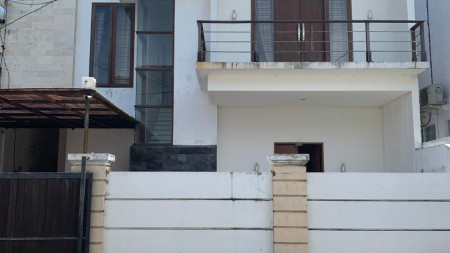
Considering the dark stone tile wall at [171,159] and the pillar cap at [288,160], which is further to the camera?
the dark stone tile wall at [171,159]

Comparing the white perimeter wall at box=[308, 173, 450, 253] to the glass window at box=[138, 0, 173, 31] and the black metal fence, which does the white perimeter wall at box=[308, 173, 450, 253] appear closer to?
the black metal fence

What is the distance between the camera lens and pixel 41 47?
1078cm

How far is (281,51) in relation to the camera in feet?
32.2

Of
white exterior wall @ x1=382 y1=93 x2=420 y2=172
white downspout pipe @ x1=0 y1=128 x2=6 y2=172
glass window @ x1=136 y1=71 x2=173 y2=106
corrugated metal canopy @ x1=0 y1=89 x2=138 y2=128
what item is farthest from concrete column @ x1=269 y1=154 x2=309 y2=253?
white downspout pipe @ x1=0 y1=128 x2=6 y2=172

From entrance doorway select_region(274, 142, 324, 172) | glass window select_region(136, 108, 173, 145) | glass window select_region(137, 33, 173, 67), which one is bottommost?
entrance doorway select_region(274, 142, 324, 172)

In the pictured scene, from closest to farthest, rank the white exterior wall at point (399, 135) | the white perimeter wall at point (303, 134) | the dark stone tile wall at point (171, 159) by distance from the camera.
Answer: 1. the white exterior wall at point (399, 135)
2. the dark stone tile wall at point (171, 159)
3. the white perimeter wall at point (303, 134)

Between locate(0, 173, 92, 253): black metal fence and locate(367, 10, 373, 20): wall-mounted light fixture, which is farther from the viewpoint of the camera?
locate(367, 10, 373, 20): wall-mounted light fixture

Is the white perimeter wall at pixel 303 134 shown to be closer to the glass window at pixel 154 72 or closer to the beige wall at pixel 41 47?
the glass window at pixel 154 72

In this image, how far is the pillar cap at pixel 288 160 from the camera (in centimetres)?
614

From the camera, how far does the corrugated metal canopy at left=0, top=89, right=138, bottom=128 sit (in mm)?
6749

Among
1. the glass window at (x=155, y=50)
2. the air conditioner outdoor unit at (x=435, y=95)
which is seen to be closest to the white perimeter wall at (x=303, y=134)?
the air conditioner outdoor unit at (x=435, y=95)

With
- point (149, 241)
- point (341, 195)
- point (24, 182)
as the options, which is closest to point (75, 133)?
point (24, 182)

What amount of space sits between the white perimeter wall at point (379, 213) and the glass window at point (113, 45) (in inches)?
238

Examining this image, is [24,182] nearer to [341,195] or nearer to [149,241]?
[149,241]
